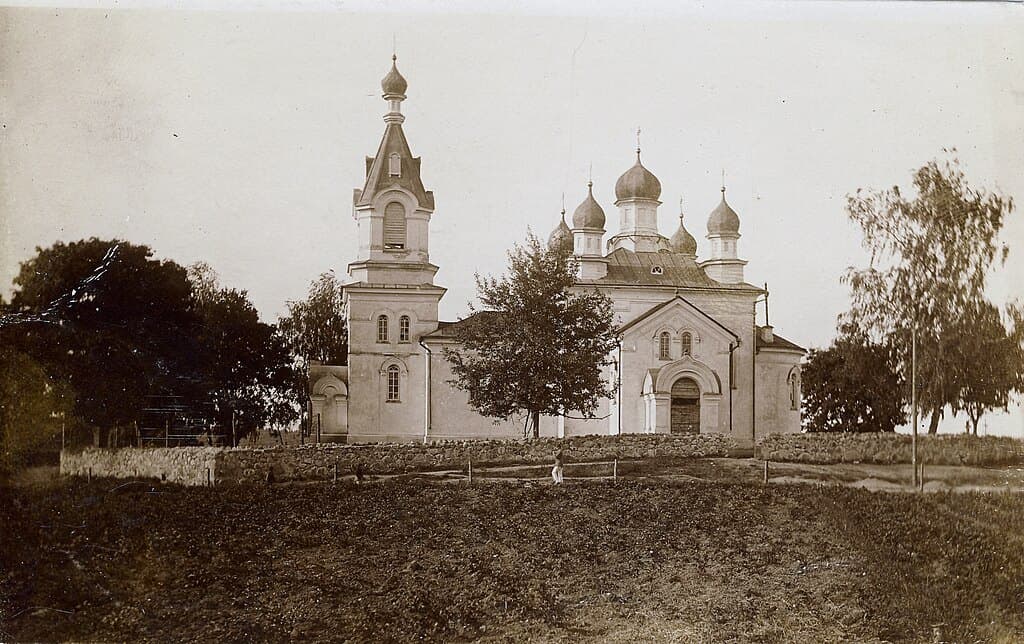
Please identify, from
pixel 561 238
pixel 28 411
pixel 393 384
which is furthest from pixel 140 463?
pixel 561 238

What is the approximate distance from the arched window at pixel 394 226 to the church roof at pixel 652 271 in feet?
4.43

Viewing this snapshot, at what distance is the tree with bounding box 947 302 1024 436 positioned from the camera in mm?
6559

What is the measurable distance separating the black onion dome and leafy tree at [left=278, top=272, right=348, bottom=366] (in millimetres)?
1518

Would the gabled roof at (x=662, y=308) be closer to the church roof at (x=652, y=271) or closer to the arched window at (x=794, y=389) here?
the church roof at (x=652, y=271)

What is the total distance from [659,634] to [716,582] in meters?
0.53

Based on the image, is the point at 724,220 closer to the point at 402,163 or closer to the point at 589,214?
the point at 589,214

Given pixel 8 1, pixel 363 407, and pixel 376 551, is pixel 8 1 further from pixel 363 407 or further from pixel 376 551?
pixel 376 551

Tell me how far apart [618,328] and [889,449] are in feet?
6.74

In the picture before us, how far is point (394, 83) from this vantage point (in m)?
6.54

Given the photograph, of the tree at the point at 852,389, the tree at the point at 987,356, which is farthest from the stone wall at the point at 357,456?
the tree at the point at 987,356

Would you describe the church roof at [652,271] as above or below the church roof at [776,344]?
above

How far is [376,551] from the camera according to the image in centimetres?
631

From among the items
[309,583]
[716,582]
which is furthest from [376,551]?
[716,582]

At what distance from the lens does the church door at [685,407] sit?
22.6ft
